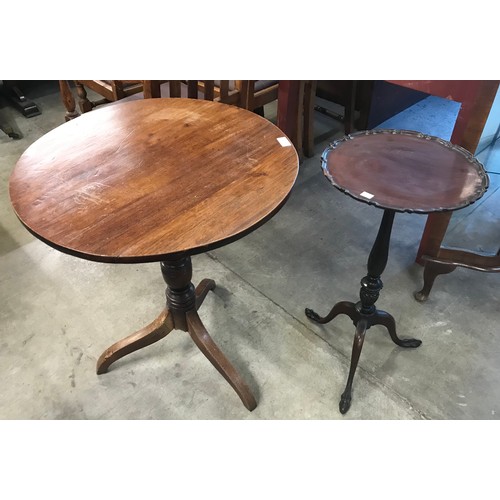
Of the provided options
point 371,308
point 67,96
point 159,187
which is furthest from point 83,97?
point 371,308

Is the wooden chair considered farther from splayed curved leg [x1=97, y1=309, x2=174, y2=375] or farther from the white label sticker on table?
splayed curved leg [x1=97, y1=309, x2=174, y2=375]

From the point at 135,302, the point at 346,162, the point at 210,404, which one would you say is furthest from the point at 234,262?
the point at 346,162

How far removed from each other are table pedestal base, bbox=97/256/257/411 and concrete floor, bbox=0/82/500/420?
77mm

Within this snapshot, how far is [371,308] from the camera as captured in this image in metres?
1.60

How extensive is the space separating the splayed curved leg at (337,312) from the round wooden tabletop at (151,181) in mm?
670

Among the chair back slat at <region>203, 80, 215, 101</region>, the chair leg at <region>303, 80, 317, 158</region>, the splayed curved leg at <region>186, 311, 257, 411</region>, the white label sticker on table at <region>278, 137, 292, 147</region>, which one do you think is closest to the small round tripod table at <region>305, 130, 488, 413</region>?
the white label sticker on table at <region>278, 137, 292, 147</region>

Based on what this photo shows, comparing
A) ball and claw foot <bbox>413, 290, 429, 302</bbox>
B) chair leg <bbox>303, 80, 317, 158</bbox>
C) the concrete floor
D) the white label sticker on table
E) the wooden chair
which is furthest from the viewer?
chair leg <bbox>303, 80, 317, 158</bbox>

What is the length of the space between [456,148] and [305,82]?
4.96 ft

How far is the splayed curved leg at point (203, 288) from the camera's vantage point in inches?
72.7

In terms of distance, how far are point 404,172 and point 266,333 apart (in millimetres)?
892

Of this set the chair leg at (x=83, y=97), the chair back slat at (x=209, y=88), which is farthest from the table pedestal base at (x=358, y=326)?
the chair leg at (x=83, y=97)

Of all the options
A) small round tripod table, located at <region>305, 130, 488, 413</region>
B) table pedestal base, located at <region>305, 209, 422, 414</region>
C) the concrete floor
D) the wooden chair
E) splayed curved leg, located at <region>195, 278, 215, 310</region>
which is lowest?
the concrete floor

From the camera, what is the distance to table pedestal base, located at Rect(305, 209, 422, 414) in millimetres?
1423
